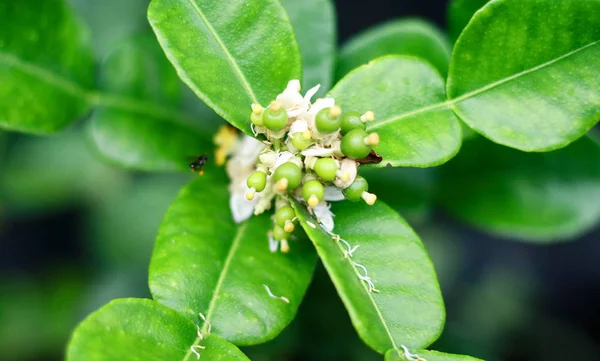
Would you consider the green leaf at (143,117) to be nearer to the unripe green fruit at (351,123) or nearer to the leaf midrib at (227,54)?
the leaf midrib at (227,54)

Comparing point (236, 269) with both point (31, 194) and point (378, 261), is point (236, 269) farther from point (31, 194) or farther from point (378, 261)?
point (31, 194)

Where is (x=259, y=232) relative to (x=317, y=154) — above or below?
below

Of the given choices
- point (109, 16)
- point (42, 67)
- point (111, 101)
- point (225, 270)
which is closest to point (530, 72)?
point (225, 270)

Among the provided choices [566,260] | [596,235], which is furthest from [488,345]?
[596,235]

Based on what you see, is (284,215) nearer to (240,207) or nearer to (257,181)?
(257,181)

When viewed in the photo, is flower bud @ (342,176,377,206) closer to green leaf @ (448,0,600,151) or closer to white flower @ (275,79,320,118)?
white flower @ (275,79,320,118)

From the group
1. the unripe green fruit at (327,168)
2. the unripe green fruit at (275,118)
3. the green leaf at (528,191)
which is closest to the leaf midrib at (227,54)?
the unripe green fruit at (275,118)
